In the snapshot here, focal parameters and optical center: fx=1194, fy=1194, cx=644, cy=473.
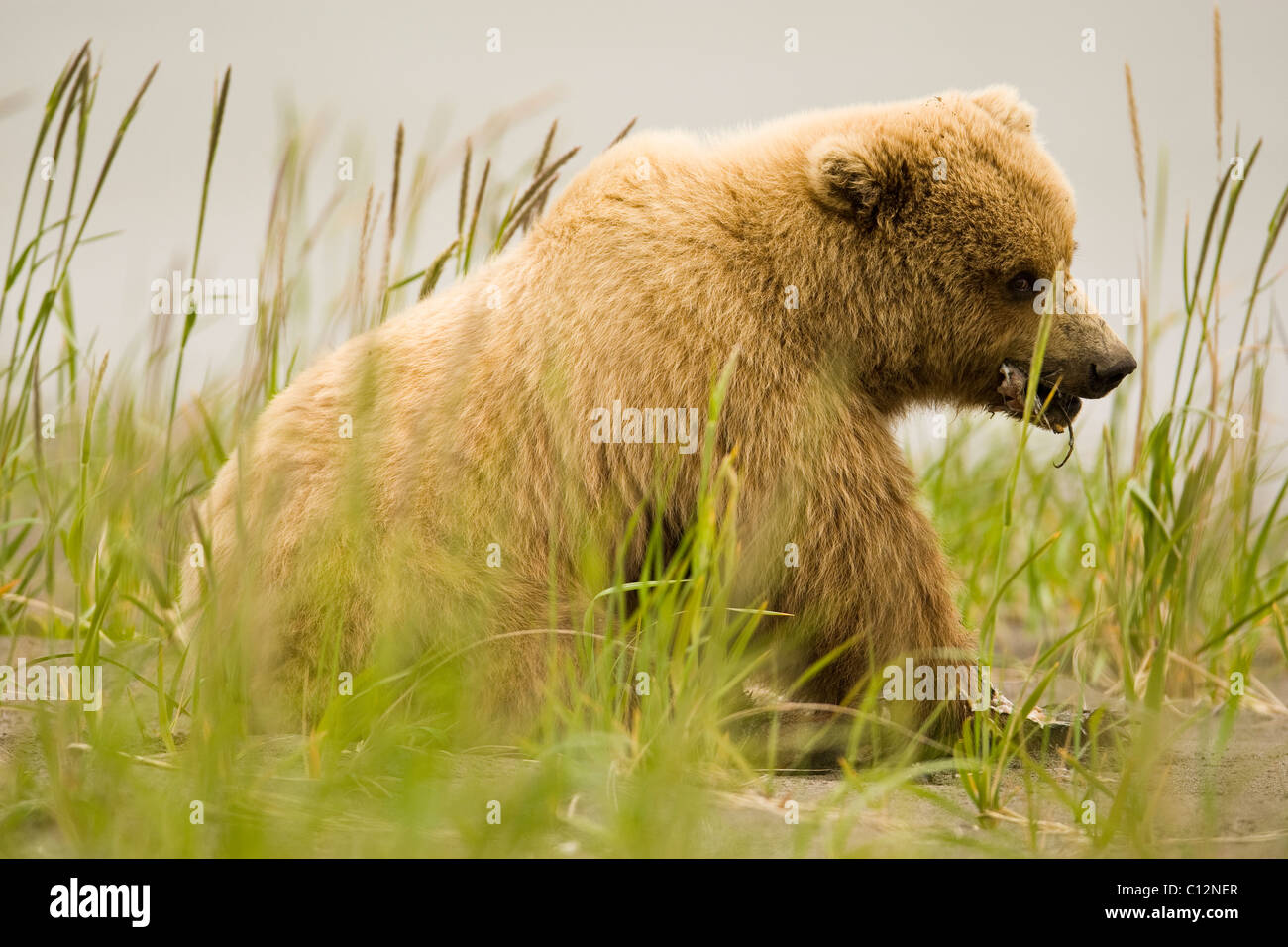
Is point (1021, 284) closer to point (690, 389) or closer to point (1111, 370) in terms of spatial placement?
point (1111, 370)

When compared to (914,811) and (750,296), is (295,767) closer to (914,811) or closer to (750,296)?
(914,811)

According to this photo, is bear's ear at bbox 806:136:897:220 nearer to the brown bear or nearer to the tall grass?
the brown bear

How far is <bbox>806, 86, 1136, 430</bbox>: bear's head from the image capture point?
3643 mm

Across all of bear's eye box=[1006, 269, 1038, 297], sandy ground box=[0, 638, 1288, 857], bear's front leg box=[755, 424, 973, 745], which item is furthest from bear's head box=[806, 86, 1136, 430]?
sandy ground box=[0, 638, 1288, 857]

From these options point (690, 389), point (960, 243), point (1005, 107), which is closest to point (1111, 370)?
point (960, 243)

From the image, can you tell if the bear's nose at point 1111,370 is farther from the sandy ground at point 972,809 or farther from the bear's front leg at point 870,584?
the sandy ground at point 972,809

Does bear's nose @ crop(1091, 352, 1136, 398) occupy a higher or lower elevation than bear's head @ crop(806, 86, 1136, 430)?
lower

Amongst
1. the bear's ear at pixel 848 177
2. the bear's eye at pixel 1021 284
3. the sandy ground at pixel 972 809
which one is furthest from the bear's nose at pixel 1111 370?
the sandy ground at pixel 972 809

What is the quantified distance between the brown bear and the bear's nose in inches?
0.4

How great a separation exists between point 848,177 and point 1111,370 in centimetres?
99

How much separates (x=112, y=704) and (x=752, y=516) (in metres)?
1.71

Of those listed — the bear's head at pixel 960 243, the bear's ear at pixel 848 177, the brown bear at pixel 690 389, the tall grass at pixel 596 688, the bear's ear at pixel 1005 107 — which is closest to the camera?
the tall grass at pixel 596 688

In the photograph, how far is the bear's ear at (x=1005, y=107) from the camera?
3.88 meters
